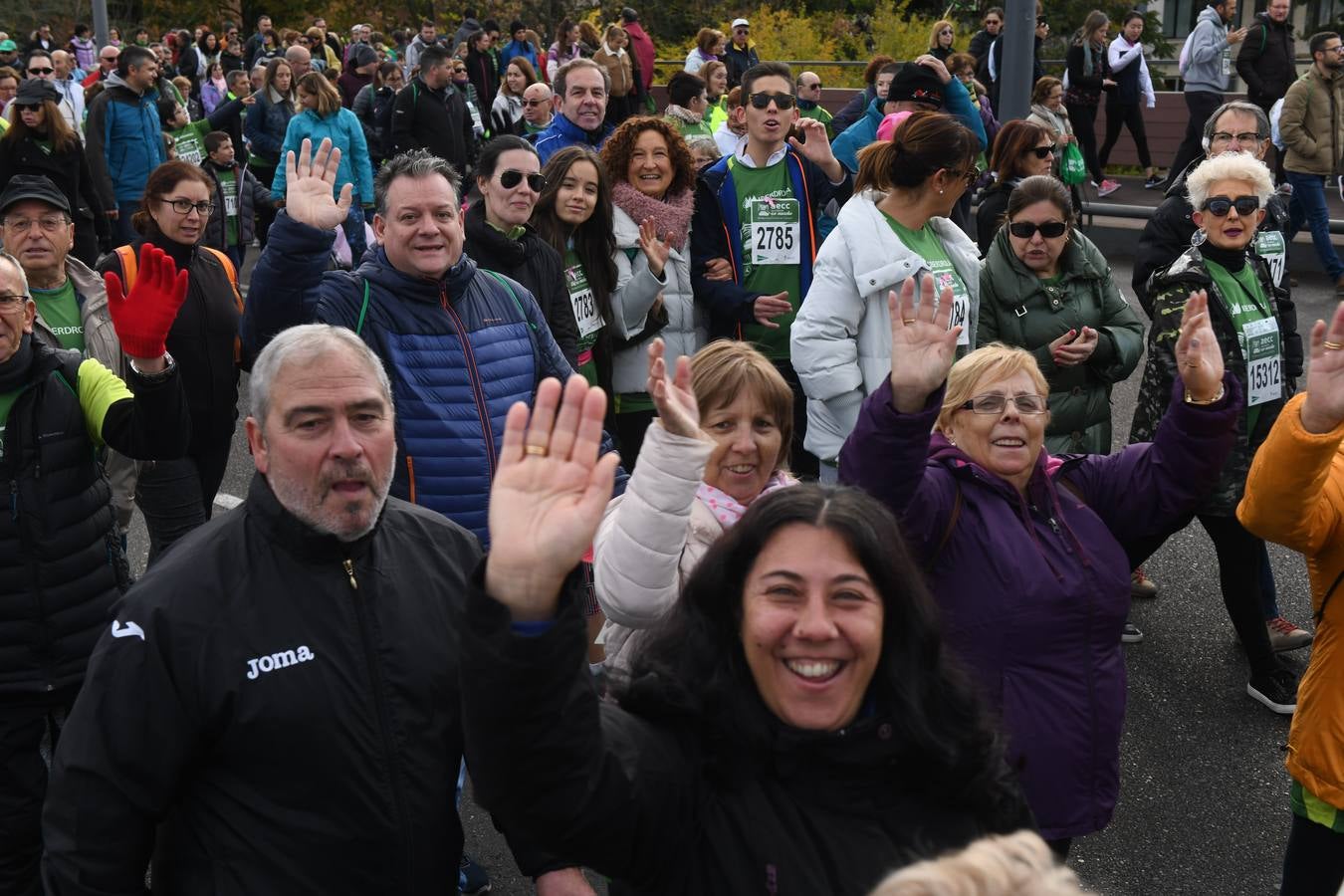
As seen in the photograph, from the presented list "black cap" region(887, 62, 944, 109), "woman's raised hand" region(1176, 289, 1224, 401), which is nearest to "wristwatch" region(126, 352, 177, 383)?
"woman's raised hand" region(1176, 289, 1224, 401)

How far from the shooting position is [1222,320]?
523 centimetres

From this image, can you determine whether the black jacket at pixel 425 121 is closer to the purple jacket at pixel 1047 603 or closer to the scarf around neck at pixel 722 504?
the scarf around neck at pixel 722 504

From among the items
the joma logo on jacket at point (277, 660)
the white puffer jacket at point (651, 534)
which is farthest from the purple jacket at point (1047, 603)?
the joma logo on jacket at point (277, 660)

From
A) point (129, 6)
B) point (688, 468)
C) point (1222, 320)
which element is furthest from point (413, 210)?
point (129, 6)

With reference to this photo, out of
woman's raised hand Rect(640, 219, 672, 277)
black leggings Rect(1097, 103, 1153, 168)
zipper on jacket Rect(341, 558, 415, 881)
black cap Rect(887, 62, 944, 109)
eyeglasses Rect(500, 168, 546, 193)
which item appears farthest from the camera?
black leggings Rect(1097, 103, 1153, 168)

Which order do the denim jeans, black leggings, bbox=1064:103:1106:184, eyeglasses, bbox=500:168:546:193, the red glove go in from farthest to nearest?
1. black leggings, bbox=1064:103:1106:184
2. the denim jeans
3. eyeglasses, bbox=500:168:546:193
4. the red glove

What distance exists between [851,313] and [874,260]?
0.63ft

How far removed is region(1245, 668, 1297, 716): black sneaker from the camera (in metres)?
5.36

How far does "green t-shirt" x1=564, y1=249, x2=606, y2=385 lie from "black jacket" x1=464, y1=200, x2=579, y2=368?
11.8 inches

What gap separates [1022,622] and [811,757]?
1147 millimetres

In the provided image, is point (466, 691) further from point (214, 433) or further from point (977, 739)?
point (214, 433)

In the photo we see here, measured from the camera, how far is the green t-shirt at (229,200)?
11336 millimetres

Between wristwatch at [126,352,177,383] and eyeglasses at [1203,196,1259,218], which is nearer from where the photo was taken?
wristwatch at [126,352,177,383]

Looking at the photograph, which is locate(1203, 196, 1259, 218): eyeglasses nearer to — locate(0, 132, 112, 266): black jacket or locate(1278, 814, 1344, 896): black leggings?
locate(1278, 814, 1344, 896): black leggings
